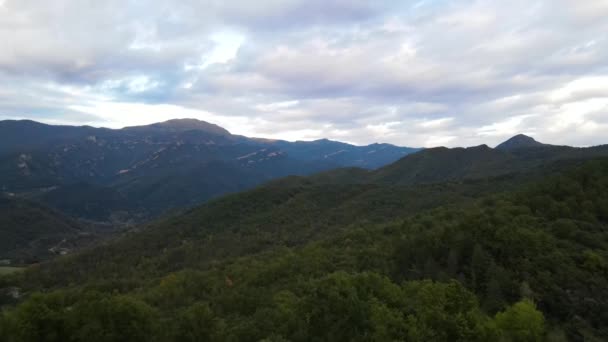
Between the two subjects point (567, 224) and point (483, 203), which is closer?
point (567, 224)

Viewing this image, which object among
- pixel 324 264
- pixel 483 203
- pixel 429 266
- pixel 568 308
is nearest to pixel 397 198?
pixel 483 203

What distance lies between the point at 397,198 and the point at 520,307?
488ft

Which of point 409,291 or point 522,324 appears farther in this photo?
point 409,291

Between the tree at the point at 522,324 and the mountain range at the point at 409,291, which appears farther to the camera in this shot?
the mountain range at the point at 409,291

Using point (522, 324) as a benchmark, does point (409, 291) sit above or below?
below

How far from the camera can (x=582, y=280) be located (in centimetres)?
5406

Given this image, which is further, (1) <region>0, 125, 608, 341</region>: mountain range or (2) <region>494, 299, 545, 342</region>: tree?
(1) <region>0, 125, 608, 341</region>: mountain range

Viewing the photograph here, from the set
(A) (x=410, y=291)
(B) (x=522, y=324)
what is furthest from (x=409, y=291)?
(B) (x=522, y=324)

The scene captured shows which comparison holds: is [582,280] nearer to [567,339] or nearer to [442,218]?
[567,339]

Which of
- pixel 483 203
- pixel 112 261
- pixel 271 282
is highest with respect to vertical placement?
pixel 483 203

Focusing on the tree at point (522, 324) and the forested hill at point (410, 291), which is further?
the forested hill at point (410, 291)

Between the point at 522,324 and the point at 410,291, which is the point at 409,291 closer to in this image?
the point at 410,291

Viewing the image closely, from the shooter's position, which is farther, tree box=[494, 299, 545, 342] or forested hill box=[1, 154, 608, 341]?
forested hill box=[1, 154, 608, 341]

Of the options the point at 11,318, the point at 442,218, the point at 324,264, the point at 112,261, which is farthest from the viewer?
the point at 112,261
